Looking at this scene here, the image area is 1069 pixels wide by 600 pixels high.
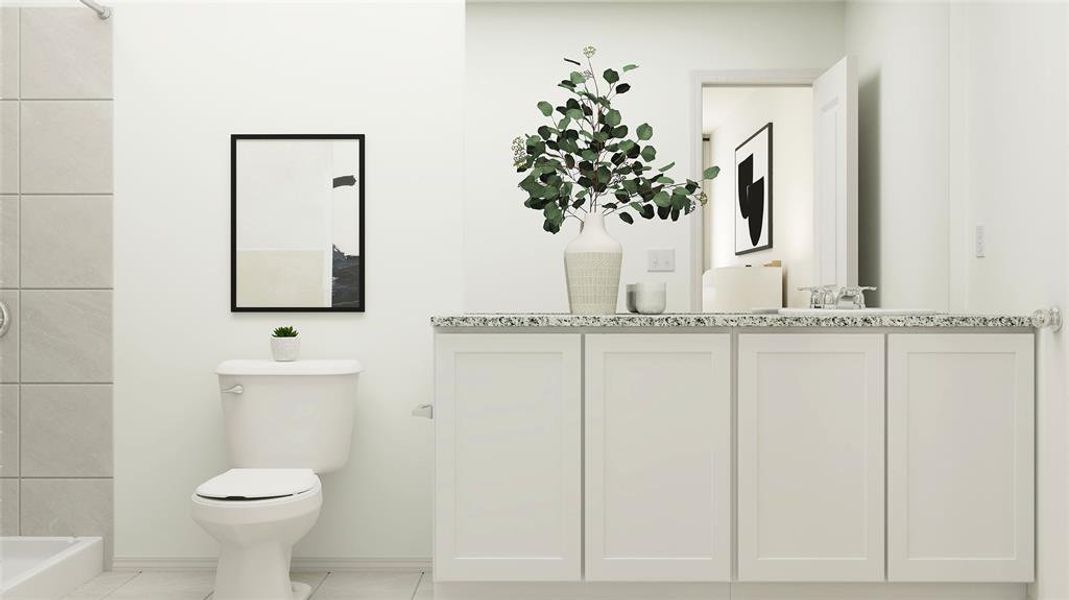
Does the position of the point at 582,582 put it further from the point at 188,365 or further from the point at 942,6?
the point at 942,6

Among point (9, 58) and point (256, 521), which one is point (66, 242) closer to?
point (9, 58)

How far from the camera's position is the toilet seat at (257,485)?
2.28 m

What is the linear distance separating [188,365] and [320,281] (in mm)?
513

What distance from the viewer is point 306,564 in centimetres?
288

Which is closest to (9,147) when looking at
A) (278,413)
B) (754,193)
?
(278,413)

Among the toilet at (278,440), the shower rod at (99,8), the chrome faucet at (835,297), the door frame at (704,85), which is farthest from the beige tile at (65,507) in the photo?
the chrome faucet at (835,297)

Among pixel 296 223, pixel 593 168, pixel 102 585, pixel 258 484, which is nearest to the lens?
pixel 258 484

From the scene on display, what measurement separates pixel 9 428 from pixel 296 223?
114 centimetres

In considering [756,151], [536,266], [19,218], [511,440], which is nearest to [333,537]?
[511,440]

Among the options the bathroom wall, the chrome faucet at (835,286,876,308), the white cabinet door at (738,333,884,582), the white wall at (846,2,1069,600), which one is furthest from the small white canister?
the bathroom wall

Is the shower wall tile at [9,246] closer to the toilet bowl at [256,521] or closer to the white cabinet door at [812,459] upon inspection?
the toilet bowl at [256,521]

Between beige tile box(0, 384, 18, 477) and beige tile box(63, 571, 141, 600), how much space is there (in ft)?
1.45

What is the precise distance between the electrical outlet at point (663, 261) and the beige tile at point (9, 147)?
80.9 inches

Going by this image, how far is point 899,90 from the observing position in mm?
2832
